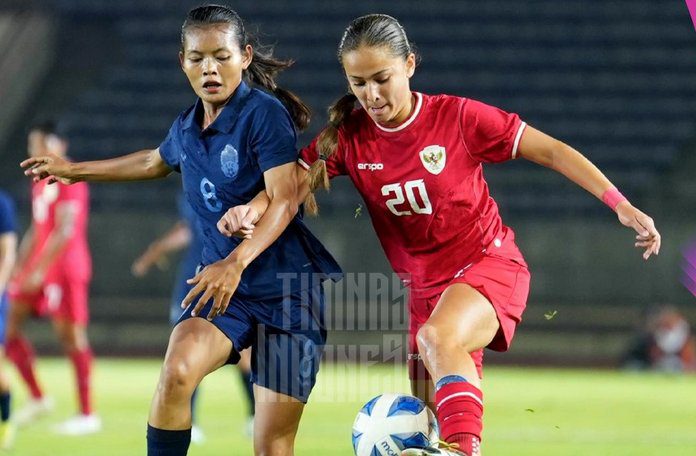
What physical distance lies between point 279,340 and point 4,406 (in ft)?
11.3

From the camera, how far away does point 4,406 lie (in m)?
7.44

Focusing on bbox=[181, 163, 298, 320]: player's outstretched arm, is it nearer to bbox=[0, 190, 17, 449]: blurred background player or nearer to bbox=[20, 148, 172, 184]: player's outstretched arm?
bbox=[20, 148, 172, 184]: player's outstretched arm

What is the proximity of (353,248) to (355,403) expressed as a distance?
4.94 m

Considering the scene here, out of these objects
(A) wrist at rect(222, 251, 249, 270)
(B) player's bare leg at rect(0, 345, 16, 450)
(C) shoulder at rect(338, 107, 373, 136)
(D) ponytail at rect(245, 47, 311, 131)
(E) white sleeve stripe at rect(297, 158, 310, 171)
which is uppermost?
(D) ponytail at rect(245, 47, 311, 131)

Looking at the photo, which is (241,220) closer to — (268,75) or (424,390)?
(268,75)

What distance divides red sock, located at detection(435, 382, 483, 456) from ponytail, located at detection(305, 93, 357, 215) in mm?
862

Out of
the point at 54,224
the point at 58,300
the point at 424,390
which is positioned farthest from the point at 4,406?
the point at 424,390

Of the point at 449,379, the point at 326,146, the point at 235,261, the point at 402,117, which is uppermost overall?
the point at 402,117

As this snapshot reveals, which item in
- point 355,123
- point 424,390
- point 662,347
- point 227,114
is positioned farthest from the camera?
point 662,347

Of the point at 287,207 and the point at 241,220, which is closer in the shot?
the point at 241,220

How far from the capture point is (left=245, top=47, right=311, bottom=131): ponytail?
4754mm

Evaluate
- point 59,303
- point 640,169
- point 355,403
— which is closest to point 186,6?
point 640,169

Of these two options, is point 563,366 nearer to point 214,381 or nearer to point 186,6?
point 214,381

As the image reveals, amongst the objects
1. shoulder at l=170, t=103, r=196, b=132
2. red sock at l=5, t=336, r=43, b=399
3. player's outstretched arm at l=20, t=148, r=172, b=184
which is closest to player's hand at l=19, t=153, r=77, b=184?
player's outstretched arm at l=20, t=148, r=172, b=184
